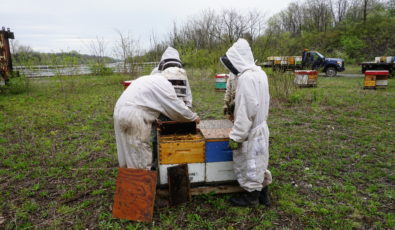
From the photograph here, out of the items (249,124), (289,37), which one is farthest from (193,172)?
(289,37)

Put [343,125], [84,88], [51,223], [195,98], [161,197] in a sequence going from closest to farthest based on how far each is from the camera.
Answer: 1. [51,223]
2. [161,197]
3. [343,125]
4. [195,98]
5. [84,88]

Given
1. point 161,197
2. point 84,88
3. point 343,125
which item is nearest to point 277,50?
point 343,125

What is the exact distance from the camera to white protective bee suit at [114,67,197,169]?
8.92 feet

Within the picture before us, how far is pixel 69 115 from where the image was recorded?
7406mm

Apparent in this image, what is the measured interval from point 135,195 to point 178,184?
47cm

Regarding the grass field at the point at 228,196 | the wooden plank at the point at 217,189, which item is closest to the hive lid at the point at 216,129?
the wooden plank at the point at 217,189

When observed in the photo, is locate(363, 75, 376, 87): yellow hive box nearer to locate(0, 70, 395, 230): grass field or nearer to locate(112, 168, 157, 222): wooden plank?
locate(0, 70, 395, 230): grass field

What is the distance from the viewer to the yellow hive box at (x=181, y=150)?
9.29 feet

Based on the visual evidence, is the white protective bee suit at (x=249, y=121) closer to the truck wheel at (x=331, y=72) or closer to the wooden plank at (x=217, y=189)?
the wooden plank at (x=217, y=189)

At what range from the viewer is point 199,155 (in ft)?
9.55

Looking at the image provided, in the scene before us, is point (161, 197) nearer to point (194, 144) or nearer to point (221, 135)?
point (194, 144)

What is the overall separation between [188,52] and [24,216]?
45.6 ft

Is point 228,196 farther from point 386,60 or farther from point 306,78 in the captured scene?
point 386,60

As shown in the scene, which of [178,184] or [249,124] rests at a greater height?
[249,124]
